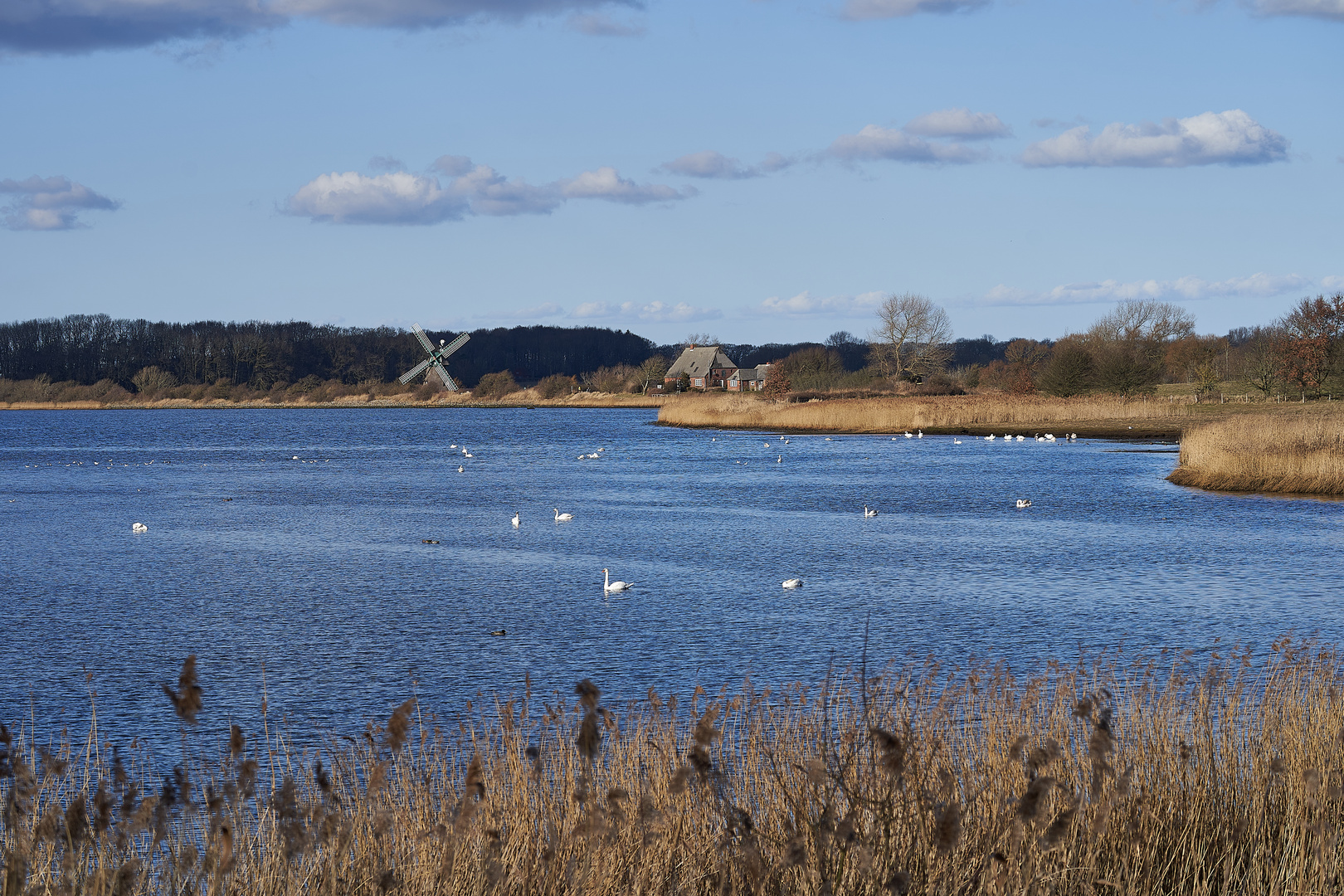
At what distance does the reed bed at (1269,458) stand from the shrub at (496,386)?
10928 cm

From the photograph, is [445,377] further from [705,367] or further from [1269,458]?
[1269,458]

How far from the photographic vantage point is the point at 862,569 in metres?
18.8

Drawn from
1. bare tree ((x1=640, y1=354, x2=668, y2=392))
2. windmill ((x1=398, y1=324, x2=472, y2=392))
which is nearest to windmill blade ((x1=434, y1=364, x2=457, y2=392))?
windmill ((x1=398, y1=324, x2=472, y2=392))

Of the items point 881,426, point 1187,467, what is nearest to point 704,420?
point 881,426

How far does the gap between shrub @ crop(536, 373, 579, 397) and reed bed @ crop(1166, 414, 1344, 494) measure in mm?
101953

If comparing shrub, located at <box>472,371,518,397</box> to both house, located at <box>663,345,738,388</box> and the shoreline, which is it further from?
house, located at <box>663,345,738,388</box>

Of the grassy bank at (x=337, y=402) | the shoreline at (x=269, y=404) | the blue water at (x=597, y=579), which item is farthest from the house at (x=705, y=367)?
the blue water at (x=597, y=579)

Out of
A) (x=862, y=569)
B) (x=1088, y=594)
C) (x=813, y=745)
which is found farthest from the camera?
(x=862, y=569)

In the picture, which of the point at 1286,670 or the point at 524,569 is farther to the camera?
the point at 524,569

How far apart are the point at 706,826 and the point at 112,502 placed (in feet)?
94.8

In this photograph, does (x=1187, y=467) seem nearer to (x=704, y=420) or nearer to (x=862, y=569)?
(x=862, y=569)

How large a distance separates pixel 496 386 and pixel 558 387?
31.3 feet

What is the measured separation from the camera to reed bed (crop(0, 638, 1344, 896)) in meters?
4.12

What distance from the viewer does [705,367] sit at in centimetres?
13912
